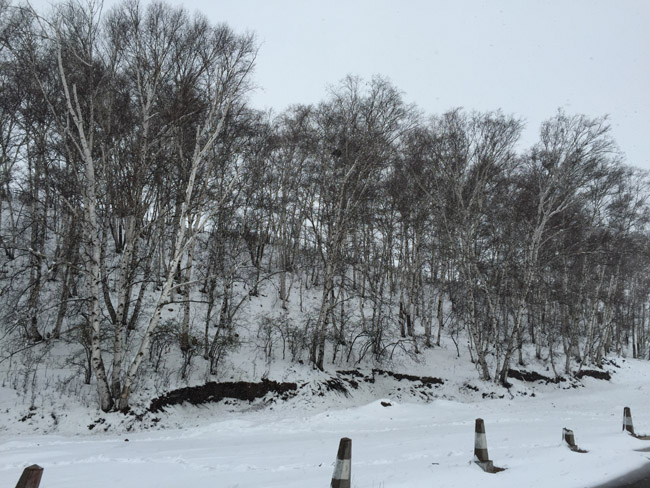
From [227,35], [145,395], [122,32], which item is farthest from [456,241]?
[122,32]

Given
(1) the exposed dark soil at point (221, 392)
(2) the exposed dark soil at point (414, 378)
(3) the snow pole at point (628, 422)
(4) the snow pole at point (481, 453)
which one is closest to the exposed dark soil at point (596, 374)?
(2) the exposed dark soil at point (414, 378)

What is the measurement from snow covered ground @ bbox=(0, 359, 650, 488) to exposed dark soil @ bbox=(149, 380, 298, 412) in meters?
0.33

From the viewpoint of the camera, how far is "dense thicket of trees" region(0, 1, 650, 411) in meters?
11.1

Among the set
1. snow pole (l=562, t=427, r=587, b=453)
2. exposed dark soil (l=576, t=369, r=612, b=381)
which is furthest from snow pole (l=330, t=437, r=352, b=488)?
exposed dark soil (l=576, t=369, r=612, b=381)

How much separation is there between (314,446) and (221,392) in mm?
6038

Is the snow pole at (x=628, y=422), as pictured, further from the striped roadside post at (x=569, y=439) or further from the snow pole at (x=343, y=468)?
the snow pole at (x=343, y=468)

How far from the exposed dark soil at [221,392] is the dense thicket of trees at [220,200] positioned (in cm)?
91

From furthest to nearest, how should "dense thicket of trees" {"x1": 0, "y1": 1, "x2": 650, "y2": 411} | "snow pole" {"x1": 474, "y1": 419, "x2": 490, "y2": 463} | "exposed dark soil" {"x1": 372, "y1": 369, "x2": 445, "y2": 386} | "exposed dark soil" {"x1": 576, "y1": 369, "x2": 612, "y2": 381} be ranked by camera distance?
"exposed dark soil" {"x1": 576, "y1": 369, "x2": 612, "y2": 381}, "exposed dark soil" {"x1": 372, "y1": 369, "x2": 445, "y2": 386}, "dense thicket of trees" {"x1": 0, "y1": 1, "x2": 650, "y2": 411}, "snow pole" {"x1": 474, "y1": 419, "x2": 490, "y2": 463}

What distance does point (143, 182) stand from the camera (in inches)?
443

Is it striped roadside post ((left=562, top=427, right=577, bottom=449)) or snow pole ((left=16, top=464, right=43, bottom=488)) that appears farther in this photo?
striped roadside post ((left=562, top=427, right=577, bottom=449))

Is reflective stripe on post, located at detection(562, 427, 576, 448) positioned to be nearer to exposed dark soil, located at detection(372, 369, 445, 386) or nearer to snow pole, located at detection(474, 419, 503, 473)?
snow pole, located at detection(474, 419, 503, 473)

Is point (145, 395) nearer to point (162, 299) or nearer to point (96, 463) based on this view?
point (162, 299)

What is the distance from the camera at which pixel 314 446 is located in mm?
8117

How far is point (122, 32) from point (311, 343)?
12.8m
